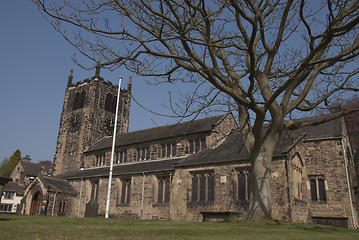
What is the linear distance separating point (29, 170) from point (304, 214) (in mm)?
57929

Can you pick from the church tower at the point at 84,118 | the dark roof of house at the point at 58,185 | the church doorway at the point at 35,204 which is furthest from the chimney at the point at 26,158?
the dark roof of house at the point at 58,185

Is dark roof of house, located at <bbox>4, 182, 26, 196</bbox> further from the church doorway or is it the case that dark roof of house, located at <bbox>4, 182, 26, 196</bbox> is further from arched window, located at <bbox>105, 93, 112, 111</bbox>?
the church doorway

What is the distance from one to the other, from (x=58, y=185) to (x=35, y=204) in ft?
12.3

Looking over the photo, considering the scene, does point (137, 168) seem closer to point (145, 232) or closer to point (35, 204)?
point (35, 204)

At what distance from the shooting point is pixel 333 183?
2319cm

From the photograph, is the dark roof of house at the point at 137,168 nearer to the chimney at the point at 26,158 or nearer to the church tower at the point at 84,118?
the church tower at the point at 84,118

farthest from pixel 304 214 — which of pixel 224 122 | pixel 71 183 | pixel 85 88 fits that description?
pixel 85 88

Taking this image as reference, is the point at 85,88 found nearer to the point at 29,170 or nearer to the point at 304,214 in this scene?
the point at 29,170

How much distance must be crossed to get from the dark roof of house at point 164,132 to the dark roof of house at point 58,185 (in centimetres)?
572

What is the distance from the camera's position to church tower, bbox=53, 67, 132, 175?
45.2 m

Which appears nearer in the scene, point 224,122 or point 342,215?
point 342,215

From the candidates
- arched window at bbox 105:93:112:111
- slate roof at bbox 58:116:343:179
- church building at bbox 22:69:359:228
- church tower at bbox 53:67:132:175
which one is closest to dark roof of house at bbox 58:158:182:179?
slate roof at bbox 58:116:343:179

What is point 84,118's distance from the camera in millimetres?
47094

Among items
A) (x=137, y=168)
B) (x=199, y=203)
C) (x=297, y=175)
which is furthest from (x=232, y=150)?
(x=137, y=168)
